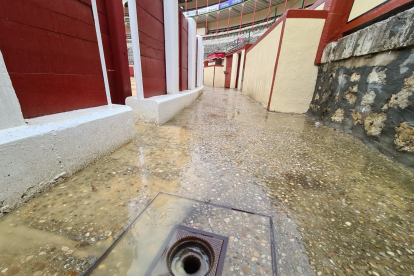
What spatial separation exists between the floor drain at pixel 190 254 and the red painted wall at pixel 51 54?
1.85m

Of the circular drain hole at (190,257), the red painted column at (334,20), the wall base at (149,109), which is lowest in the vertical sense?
the circular drain hole at (190,257)

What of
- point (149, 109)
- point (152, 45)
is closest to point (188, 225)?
point (149, 109)

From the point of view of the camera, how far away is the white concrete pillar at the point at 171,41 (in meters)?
3.94

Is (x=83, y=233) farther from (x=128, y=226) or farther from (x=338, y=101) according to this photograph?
(x=338, y=101)

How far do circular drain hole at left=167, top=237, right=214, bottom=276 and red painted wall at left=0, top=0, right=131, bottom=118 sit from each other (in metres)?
1.90

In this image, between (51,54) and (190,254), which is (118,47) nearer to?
(51,54)

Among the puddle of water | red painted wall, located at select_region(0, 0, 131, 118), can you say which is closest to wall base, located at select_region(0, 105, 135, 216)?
red painted wall, located at select_region(0, 0, 131, 118)

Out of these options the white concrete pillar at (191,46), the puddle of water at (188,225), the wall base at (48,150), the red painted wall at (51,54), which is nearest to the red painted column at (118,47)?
the red painted wall at (51,54)

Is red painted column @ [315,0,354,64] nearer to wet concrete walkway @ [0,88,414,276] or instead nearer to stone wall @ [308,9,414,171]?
stone wall @ [308,9,414,171]

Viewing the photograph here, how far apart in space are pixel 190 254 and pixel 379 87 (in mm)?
3564

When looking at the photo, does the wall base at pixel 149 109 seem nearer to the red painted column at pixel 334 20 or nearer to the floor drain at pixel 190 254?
the floor drain at pixel 190 254

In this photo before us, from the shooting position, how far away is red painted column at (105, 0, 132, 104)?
2.65 m

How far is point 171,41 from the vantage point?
4.14m

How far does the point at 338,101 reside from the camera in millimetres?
3543
